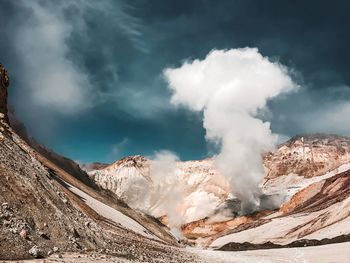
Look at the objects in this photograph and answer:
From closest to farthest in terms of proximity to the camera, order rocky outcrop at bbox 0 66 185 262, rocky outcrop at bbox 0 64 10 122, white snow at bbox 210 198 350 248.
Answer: rocky outcrop at bbox 0 66 185 262 → rocky outcrop at bbox 0 64 10 122 → white snow at bbox 210 198 350 248

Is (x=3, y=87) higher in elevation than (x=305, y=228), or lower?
higher

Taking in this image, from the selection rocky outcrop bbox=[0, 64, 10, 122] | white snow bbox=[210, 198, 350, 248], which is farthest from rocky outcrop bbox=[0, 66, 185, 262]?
white snow bbox=[210, 198, 350, 248]

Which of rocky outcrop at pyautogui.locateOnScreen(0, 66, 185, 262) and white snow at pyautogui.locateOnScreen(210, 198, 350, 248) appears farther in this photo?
white snow at pyautogui.locateOnScreen(210, 198, 350, 248)

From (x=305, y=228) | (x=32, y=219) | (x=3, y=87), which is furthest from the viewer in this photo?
(x=305, y=228)

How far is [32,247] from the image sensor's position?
95.0ft

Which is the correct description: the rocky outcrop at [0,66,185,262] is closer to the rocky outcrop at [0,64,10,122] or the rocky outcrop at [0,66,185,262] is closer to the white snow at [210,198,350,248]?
the rocky outcrop at [0,64,10,122]

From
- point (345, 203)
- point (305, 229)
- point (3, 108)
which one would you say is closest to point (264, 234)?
point (305, 229)

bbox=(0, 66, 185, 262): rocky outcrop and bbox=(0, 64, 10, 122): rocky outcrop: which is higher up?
bbox=(0, 64, 10, 122): rocky outcrop

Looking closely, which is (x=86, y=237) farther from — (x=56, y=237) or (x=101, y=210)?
(x=101, y=210)

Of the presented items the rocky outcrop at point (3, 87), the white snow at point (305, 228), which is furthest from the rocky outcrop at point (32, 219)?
the white snow at point (305, 228)

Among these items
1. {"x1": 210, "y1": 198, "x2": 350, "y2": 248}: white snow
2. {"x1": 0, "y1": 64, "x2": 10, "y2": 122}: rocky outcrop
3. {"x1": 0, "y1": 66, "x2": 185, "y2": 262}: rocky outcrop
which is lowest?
{"x1": 0, "y1": 66, "x2": 185, "y2": 262}: rocky outcrop

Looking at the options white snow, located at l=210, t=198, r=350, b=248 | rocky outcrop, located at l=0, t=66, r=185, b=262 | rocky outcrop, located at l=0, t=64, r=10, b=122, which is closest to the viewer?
rocky outcrop, located at l=0, t=66, r=185, b=262

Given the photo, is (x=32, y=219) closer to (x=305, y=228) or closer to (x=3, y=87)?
(x=3, y=87)

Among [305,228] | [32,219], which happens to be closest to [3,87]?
[32,219]
